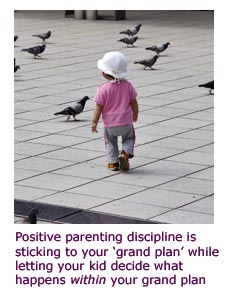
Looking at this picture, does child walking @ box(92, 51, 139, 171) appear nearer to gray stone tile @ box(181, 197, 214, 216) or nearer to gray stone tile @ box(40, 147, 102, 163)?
gray stone tile @ box(40, 147, 102, 163)

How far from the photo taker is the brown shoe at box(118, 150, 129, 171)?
391 inches

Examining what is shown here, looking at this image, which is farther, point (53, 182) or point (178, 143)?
point (178, 143)

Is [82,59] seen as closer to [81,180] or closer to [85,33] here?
[85,33]

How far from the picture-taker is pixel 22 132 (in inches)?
467

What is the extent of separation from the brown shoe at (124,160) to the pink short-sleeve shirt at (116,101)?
33 cm

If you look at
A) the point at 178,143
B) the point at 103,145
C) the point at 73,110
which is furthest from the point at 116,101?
the point at 73,110

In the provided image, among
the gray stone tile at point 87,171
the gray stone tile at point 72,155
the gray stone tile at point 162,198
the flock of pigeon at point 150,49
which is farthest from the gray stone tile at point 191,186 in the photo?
the flock of pigeon at point 150,49

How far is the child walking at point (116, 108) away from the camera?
973cm

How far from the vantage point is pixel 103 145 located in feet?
36.5

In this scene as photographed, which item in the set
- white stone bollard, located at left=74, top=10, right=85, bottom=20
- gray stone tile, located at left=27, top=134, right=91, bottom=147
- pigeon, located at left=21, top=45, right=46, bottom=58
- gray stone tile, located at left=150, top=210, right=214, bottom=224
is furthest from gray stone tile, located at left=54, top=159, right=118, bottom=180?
white stone bollard, located at left=74, top=10, right=85, bottom=20

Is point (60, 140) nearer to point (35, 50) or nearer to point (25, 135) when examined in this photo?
point (25, 135)

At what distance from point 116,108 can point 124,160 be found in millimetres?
556

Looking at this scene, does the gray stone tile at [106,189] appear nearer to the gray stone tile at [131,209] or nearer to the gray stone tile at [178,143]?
the gray stone tile at [131,209]
